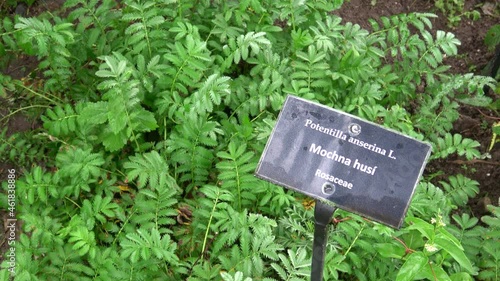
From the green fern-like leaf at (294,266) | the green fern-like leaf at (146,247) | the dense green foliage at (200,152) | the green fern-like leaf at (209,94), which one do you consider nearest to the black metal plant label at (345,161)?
the dense green foliage at (200,152)

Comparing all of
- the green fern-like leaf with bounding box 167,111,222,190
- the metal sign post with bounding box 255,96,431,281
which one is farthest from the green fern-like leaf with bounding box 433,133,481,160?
the metal sign post with bounding box 255,96,431,281

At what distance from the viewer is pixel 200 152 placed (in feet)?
9.25

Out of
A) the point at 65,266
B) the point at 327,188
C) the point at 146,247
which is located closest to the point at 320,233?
the point at 327,188

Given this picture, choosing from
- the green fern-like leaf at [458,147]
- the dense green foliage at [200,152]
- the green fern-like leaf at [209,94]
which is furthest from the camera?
the green fern-like leaf at [458,147]

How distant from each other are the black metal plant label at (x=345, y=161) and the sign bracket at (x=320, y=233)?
0.05 meters

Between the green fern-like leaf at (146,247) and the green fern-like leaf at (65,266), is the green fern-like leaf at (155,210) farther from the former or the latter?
the green fern-like leaf at (65,266)

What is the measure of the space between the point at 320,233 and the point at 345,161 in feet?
0.91

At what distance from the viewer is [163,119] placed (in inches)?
123

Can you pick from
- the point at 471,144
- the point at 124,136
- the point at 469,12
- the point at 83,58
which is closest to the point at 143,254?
the point at 124,136

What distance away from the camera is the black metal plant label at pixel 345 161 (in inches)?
68.4

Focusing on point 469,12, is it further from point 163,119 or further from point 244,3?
point 163,119

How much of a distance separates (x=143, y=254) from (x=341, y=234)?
0.98 m

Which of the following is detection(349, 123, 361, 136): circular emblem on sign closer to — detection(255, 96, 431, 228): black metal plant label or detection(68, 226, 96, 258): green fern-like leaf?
detection(255, 96, 431, 228): black metal plant label

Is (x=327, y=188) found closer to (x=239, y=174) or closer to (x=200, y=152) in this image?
(x=239, y=174)
